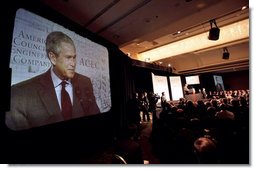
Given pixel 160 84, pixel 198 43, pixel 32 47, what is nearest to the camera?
pixel 32 47

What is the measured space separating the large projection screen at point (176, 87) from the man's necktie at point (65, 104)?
24.6ft

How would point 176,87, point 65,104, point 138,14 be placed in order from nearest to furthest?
point 65,104
point 138,14
point 176,87

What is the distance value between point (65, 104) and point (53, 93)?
290 millimetres

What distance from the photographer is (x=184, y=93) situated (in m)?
10.1

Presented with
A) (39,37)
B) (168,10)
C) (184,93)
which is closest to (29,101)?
(39,37)

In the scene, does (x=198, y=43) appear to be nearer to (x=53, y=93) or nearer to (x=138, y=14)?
(x=138, y=14)

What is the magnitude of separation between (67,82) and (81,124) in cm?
97

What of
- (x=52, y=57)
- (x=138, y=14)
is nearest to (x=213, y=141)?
(x=52, y=57)

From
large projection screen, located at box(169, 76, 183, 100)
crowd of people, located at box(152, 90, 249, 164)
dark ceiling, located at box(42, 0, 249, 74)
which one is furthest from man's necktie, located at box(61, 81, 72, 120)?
large projection screen, located at box(169, 76, 183, 100)

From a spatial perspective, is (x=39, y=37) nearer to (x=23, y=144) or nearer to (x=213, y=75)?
(x=23, y=144)

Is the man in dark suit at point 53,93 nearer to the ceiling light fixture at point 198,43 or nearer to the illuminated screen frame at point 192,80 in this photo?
the ceiling light fixture at point 198,43

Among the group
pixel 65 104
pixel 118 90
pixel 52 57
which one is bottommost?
pixel 65 104

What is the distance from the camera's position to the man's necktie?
257 centimetres

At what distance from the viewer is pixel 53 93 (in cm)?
245
